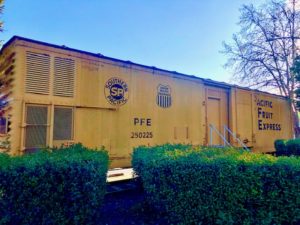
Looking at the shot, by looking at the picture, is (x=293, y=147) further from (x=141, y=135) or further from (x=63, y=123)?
(x=63, y=123)

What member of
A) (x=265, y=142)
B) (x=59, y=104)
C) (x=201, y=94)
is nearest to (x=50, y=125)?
(x=59, y=104)

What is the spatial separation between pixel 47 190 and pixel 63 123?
2.09 meters

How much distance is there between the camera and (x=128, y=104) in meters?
5.95

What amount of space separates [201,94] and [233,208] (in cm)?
535

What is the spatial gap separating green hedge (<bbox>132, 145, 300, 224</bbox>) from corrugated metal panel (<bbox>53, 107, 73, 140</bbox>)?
8.94 ft

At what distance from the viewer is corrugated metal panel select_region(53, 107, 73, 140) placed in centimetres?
486

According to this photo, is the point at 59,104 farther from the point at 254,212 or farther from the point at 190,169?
the point at 254,212

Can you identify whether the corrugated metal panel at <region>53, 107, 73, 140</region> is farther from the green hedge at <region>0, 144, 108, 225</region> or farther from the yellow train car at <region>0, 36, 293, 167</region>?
the green hedge at <region>0, 144, 108, 225</region>

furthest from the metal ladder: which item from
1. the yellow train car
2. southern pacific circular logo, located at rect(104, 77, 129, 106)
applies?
southern pacific circular logo, located at rect(104, 77, 129, 106)

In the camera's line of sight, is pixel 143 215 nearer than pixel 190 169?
No

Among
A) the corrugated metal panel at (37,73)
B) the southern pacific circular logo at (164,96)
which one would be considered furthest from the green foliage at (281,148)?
the corrugated metal panel at (37,73)

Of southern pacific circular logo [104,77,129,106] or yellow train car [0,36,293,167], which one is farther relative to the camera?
southern pacific circular logo [104,77,129,106]

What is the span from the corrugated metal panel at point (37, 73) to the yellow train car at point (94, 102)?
0.7 inches

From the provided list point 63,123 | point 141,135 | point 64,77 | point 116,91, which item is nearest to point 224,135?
point 141,135
